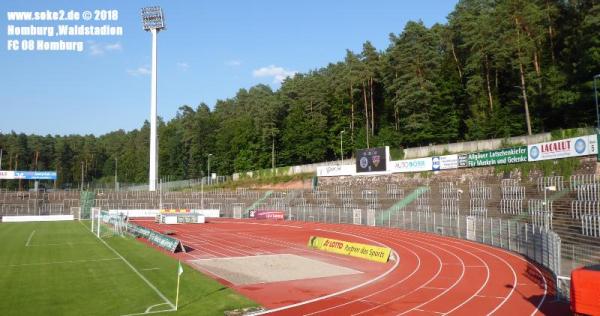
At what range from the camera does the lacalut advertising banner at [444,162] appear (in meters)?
48.4

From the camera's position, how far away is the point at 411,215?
40875 mm

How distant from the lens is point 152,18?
3383 inches

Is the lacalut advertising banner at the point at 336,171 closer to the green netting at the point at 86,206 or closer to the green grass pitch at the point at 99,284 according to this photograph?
the green netting at the point at 86,206

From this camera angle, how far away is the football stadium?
17453mm

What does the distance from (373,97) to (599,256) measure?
66796mm

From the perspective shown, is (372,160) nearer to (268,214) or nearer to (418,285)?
(268,214)

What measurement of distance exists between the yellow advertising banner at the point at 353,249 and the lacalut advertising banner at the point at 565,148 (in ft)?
61.2

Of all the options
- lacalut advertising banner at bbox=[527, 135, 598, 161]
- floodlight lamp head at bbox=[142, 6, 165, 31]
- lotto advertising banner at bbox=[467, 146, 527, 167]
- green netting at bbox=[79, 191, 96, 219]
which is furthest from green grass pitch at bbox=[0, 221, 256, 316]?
floodlight lamp head at bbox=[142, 6, 165, 31]

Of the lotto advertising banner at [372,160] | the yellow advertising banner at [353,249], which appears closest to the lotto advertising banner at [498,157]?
the lotto advertising banner at [372,160]

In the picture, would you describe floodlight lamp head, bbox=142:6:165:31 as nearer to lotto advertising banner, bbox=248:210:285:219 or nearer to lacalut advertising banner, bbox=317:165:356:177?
lacalut advertising banner, bbox=317:165:356:177

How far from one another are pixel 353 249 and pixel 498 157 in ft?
73.3

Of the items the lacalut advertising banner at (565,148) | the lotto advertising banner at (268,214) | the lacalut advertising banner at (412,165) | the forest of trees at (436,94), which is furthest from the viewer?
the lotto advertising banner at (268,214)

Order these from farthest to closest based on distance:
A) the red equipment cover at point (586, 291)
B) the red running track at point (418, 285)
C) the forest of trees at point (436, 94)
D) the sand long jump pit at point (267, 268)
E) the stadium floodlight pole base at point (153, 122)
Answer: the stadium floodlight pole base at point (153, 122) < the forest of trees at point (436, 94) < the sand long jump pit at point (267, 268) < the red running track at point (418, 285) < the red equipment cover at point (586, 291)

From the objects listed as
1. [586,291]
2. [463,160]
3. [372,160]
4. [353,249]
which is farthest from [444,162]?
[586,291]
